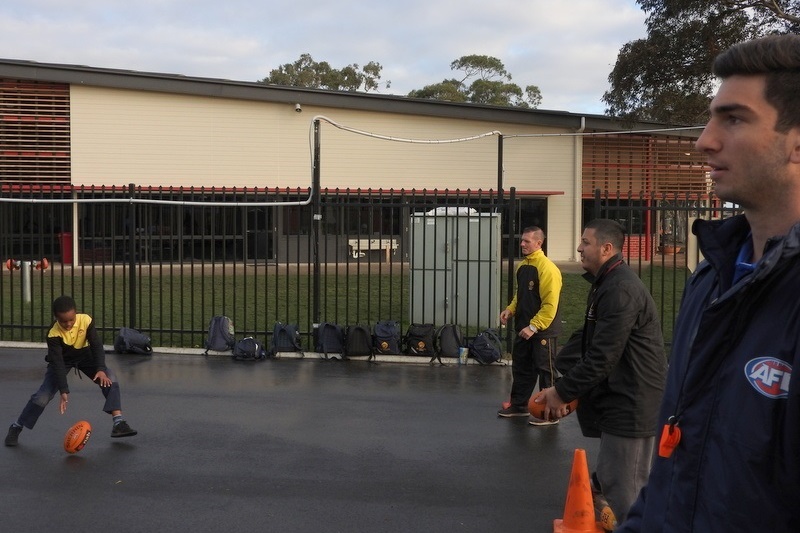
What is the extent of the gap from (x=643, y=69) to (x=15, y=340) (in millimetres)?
21772

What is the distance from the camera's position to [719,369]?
1.86 metres

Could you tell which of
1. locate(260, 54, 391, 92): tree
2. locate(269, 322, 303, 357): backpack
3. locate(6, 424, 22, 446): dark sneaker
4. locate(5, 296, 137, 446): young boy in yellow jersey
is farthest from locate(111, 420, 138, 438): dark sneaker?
locate(260, 54, 391, 92): tree

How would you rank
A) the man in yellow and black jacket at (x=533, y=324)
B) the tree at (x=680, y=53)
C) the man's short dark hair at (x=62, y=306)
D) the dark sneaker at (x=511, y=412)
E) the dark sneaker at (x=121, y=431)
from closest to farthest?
the man's short dark hair at (x=62, y=306) < the dark sneaker at (x=121, y=431) < the man in yellow and black jacket at (x=533, y=324) < the dark sneaker at (x=511, y=412) < the tree at (x=680, y=53)

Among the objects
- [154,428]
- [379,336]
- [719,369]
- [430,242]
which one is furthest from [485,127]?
[719,369]

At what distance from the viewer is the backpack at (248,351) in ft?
39.0

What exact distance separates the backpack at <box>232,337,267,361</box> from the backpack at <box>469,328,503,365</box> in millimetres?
2877

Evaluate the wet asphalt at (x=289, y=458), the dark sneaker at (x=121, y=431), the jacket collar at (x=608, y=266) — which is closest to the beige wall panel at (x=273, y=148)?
the wet asphalt at (x=289, y=458)

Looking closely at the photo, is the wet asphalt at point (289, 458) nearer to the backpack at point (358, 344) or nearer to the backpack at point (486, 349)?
the backpack at point (486, 349)

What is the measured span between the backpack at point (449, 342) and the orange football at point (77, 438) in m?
5.49

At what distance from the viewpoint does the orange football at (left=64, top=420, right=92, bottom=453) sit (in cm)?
735

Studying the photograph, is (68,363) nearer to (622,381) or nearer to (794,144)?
(622,381)

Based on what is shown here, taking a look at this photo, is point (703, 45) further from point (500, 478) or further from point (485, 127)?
point (500, 478)

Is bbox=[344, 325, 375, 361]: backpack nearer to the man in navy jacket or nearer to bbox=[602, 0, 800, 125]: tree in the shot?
the man in navy jacket

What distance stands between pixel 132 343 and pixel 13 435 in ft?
15.2
